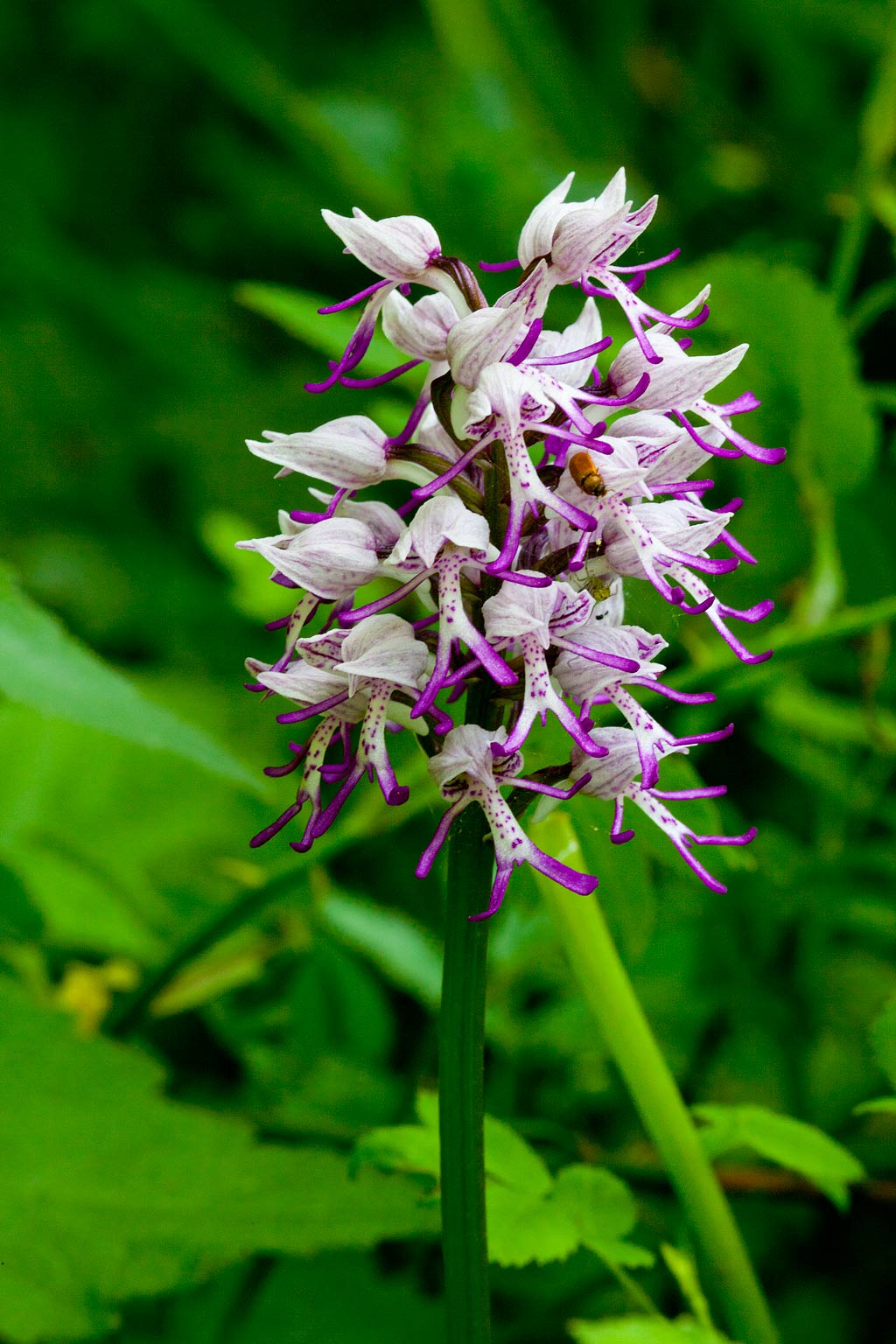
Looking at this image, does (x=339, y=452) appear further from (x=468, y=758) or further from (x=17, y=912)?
(x=17, y=912)

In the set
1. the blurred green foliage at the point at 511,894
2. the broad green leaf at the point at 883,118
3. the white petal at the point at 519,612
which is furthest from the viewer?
the broad green leaf at the point at 883,118

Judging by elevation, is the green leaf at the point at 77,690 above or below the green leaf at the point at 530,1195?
above

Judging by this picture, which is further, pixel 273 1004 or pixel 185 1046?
pixel 185 1046

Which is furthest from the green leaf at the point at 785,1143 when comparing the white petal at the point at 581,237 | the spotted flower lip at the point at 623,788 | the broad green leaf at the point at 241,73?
the broad green leaf at the point at 241,73

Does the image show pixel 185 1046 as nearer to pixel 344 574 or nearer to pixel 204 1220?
pixel 204 1220

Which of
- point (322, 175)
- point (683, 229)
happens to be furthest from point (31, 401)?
point (683, 229)

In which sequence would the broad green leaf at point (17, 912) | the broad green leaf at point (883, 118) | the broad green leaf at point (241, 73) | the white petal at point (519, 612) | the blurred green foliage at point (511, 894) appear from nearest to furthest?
the white petal at point (519, 612) < the blurred green foliage at point (511, 894) < the broad green leaf at point (17, 912) < the broad green leaf at point (883, 118) < the broad green leaf at point (241, 73)

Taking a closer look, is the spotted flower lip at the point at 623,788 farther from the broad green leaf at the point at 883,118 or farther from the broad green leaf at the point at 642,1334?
the broad green leaf at the point at 883,118
